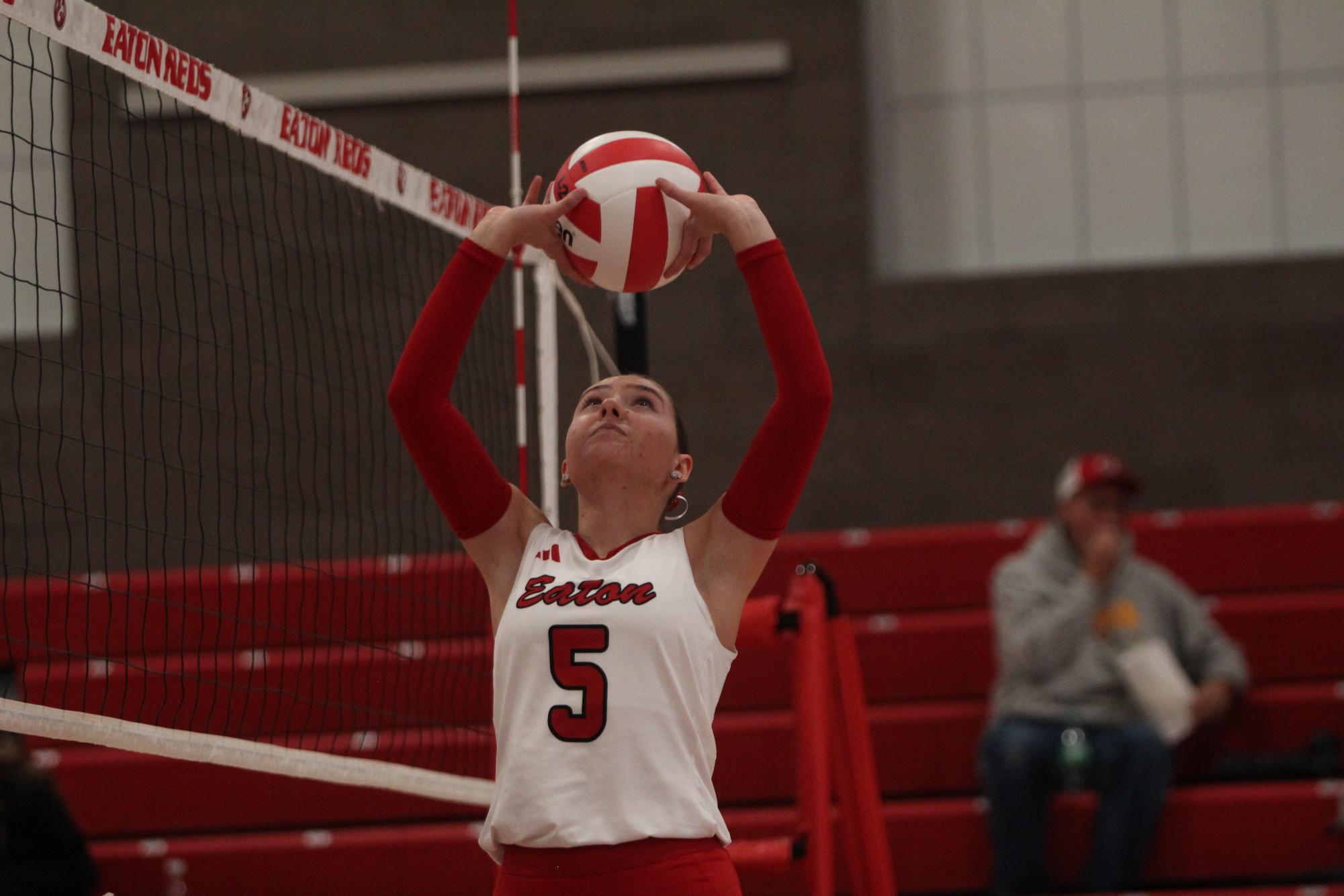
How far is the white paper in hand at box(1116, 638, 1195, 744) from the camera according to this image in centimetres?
563

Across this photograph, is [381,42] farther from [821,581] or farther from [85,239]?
[821,581]

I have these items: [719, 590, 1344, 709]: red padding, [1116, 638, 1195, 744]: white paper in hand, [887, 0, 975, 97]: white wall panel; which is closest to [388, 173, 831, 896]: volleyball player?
[1116, 638, 1195, 744]: white paper in hand

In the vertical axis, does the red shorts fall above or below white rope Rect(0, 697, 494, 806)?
below

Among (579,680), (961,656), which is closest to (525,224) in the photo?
(579,680)

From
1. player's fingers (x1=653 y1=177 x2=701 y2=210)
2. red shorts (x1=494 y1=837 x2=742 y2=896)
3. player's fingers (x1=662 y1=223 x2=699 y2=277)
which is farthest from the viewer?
player's fingers (x1=662 y1=223 x2=699 y2=277)

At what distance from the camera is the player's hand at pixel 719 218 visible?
2.57 m

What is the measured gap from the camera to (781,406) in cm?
251

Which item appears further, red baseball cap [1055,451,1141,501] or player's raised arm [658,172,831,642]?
red baseball cap [1055,451,1141,501]

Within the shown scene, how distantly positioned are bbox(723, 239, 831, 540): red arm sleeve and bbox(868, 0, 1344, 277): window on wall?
563 cm

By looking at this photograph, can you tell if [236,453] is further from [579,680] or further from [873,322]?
[579,680]

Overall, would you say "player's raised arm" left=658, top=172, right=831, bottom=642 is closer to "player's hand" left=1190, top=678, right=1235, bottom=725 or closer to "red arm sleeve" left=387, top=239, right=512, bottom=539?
"red arm sleeve" left=387, top=239, right=512, bottom=539

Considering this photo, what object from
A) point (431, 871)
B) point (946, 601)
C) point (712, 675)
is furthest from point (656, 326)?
point (712, 675)

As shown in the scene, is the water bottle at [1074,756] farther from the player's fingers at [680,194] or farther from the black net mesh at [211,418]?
the player's fingers at [680,194]

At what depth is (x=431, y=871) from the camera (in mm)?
5898
